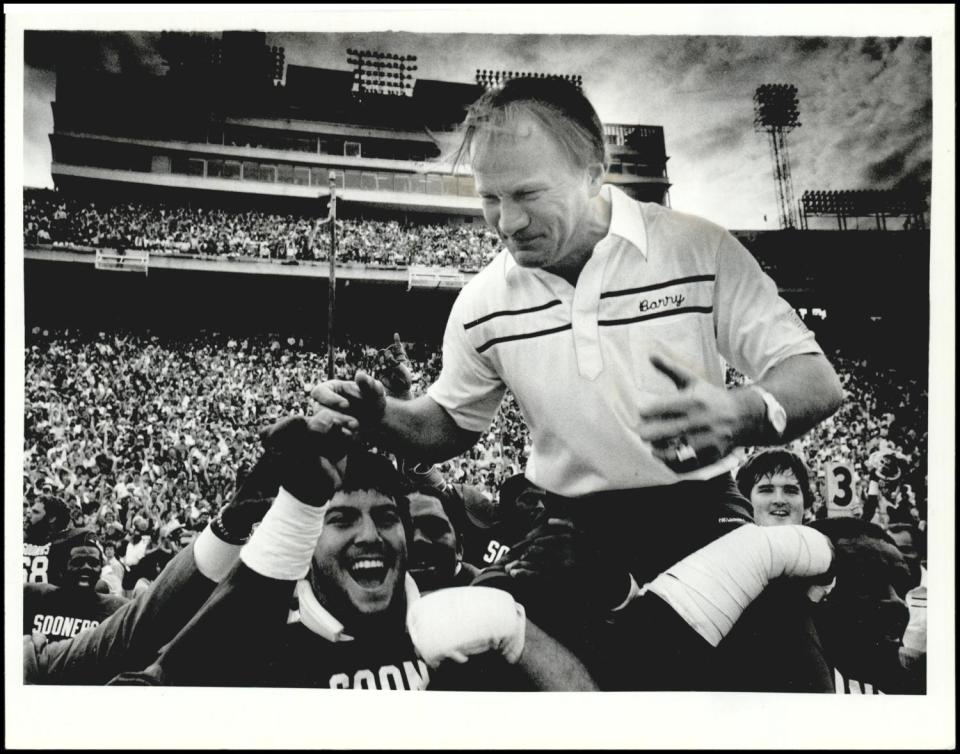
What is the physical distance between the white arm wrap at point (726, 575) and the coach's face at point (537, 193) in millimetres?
766

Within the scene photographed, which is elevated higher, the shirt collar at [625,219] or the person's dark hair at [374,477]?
the shirt collar at [625,219]

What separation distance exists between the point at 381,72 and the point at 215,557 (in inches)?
55.0

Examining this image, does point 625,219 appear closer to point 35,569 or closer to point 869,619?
point 869,619

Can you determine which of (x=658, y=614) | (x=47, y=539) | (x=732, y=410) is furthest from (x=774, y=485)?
(x=47, y=539)

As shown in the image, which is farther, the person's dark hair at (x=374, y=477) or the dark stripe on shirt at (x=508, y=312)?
the person's dark hair at (x=374, y=477)

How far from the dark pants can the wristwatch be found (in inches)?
14.1

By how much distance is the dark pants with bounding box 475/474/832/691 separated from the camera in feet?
5.94

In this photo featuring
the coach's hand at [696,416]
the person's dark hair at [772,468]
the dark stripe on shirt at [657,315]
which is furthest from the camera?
the person's dark hair at [772,468]

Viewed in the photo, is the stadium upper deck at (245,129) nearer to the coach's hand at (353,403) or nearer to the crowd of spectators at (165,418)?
the crowd of spectators at (165,418)

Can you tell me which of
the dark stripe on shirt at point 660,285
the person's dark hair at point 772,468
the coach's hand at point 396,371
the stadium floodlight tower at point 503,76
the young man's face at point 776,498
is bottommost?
the young man's face at point 776,498

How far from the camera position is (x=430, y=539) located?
206 centimetres

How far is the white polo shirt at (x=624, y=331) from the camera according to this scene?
1.79 metres

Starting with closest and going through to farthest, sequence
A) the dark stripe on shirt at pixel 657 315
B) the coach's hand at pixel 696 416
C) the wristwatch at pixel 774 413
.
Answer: the coach's hand at pixel 696 416, the wristwatch at pixel 774 413, the dark stripe on shirt at pixel 657 315

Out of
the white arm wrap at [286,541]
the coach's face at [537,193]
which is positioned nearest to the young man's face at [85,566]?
the white arm wrap at [286,541]
